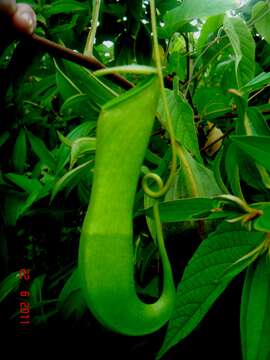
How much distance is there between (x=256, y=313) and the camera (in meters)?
0.33

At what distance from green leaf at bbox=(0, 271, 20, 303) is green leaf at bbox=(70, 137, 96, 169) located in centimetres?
54

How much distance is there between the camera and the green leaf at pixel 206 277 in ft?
1.10

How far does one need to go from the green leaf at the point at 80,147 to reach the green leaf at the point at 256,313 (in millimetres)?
231

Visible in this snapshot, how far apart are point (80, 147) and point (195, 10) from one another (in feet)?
0.76

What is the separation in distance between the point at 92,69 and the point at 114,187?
19 cm

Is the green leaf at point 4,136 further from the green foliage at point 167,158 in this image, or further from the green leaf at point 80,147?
the green leaf at point 80,147

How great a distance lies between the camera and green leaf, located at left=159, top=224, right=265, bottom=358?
13.2 inches

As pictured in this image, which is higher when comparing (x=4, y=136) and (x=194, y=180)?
(x=4, y=136)

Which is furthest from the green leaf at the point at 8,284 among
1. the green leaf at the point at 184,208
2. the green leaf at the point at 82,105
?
the green leaf at the point at 184,208

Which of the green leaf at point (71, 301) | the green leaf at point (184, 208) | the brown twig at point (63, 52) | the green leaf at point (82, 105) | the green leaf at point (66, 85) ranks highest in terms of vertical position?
the green leaf at point (66, 85)

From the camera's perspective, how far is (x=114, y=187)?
0.92ft

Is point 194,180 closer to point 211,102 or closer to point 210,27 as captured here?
point 211,102

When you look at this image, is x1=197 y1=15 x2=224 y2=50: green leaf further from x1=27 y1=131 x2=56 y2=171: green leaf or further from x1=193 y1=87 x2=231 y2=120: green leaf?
x1=27 y1=131 x2=56 y2=171: green leaf

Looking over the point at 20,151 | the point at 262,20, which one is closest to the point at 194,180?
the point at 262,20
